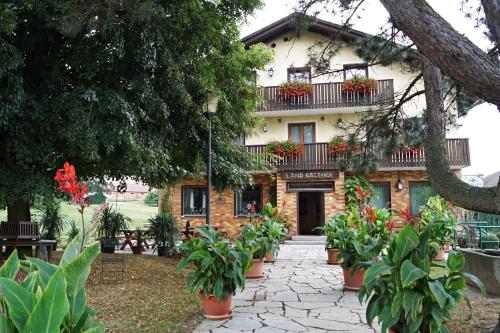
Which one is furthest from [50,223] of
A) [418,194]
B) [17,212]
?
[418,194]

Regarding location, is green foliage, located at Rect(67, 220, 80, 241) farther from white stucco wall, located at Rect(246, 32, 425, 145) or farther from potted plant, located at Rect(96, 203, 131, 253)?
white stucco wall, located at Rect(246, 32, 425, 145)

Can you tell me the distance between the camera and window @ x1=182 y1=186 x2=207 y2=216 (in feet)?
61.2

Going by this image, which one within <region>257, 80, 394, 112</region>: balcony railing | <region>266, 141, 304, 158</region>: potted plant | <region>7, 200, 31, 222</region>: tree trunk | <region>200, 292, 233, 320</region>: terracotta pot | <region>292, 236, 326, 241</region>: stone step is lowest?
<region>292, 236, 326, 241</region>: stone step

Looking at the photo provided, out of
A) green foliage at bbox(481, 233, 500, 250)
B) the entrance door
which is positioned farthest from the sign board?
green foliage at bbox(481, 233, 500, 250)

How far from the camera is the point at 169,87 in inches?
318

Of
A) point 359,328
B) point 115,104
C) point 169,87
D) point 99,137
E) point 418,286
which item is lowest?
point 359,328

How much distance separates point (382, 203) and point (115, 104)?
44.1 feet

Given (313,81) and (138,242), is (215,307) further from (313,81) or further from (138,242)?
→ (313,81)

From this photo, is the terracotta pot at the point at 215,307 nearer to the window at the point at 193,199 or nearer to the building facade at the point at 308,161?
the building facade at the point at 308,161

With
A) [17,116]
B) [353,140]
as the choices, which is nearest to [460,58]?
[353,140]

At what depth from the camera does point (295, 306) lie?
5672 millimetres

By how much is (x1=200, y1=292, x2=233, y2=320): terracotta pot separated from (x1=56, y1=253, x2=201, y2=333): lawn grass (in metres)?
0.18

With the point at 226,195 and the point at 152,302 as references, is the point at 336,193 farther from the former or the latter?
the point at 152,302

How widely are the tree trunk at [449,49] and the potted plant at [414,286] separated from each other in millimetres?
1217
